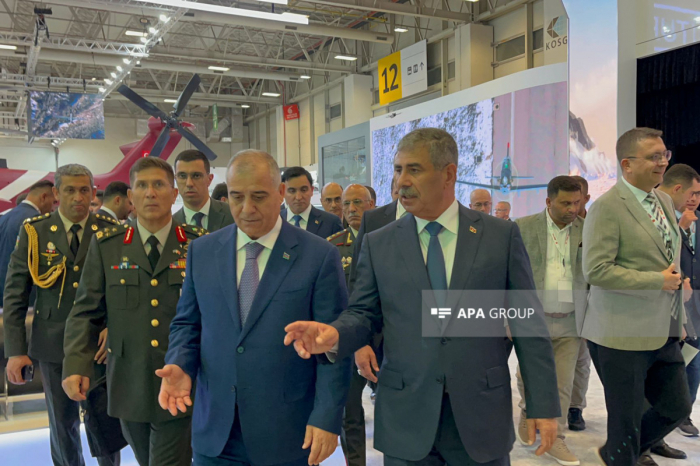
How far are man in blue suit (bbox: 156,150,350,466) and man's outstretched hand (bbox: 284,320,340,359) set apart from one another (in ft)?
0.77

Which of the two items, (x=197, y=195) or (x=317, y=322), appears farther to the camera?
(x=197, y=195)

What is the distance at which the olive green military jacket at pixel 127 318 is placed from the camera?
248 cm

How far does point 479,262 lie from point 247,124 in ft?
91.4

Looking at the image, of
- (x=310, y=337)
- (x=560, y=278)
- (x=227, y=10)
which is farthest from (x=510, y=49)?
(x=310, y=337)

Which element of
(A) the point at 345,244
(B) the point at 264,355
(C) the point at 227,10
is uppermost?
(C) the point at 227,10

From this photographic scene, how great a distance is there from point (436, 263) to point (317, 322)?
45 centimetres

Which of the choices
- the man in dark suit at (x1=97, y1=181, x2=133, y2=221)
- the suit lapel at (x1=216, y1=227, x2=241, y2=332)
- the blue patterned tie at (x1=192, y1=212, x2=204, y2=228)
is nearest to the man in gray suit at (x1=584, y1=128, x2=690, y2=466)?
the suit lapel at (x1=216, y1=227, x2=241, y2=332)

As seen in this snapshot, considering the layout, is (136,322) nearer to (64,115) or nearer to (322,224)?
(322,224)

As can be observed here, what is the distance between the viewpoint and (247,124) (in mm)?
28688

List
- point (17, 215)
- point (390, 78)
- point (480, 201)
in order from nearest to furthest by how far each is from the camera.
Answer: point (17, 215)
point (480, 201)
point (390, 78)

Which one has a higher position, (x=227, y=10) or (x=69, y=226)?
(x=227, y=10)

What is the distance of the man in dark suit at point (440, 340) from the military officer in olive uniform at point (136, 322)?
38.9 inches

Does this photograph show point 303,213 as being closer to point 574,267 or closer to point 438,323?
point 574,267

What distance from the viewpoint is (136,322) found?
2535 millimetres
